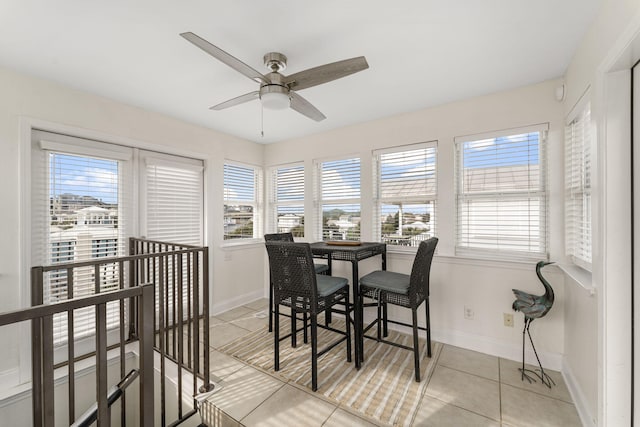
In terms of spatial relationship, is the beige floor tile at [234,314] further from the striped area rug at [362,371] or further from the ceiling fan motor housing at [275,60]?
the ceiling fan motor housing at [275,60]

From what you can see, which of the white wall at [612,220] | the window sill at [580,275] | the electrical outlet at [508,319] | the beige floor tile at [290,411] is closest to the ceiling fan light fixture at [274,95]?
the white wall at [612,220]

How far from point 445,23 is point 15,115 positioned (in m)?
3.12

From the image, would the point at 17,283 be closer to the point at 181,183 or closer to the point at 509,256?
the point at 181,183

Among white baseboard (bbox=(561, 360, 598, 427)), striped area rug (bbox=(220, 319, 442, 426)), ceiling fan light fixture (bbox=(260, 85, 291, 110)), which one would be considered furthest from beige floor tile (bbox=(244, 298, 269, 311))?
white baseboard (bbox=(561, 360, 598, 427))

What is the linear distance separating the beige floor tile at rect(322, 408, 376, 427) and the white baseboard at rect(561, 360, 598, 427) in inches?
49.5

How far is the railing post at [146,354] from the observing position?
3.51 ft

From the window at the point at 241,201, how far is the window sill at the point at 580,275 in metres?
3.55

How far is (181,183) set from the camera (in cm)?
324

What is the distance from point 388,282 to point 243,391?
140cm

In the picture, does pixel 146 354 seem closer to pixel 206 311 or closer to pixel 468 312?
pixel 206 311

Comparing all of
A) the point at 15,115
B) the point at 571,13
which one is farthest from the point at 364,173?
the point at 15,115

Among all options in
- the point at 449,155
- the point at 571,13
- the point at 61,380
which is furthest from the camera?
the point at 449,155

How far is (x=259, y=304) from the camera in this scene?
382cm

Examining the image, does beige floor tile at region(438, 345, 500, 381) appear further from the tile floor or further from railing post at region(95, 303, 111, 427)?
railing post at region(95, 303, 111, 427)
